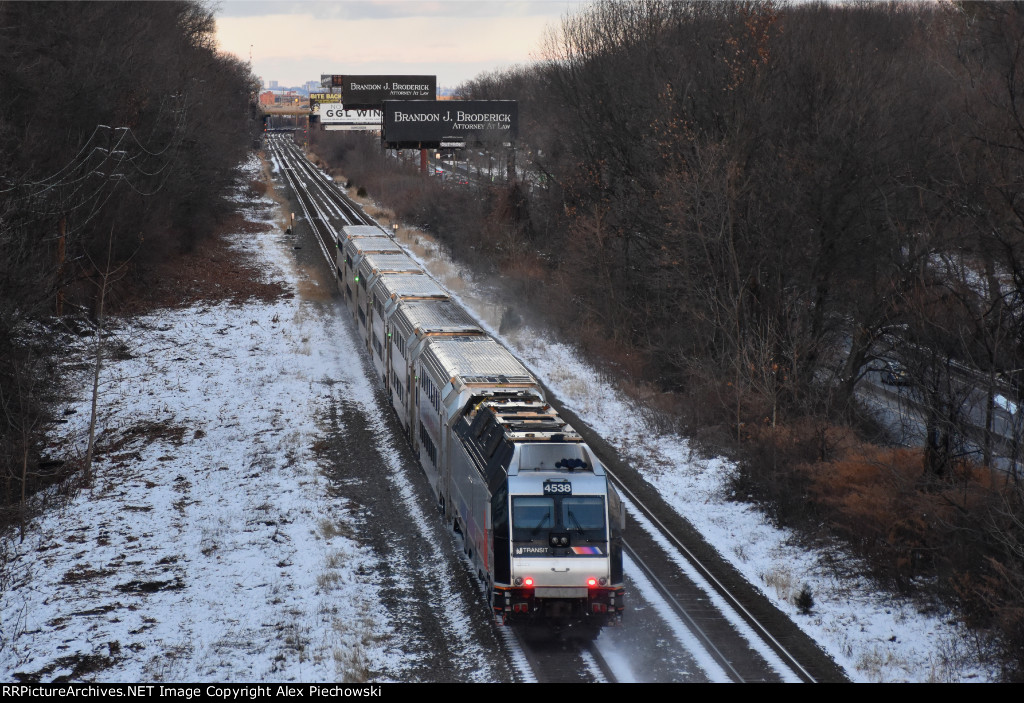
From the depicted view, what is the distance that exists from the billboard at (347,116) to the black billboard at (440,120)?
68.3 ft

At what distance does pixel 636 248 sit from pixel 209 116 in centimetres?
3137

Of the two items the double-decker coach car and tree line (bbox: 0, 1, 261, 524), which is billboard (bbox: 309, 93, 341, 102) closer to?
tree line (bbox: 0, 1, 261, 524)

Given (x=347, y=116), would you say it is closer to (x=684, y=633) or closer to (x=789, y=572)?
(x=789, y=572)

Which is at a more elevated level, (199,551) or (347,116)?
(347,116)

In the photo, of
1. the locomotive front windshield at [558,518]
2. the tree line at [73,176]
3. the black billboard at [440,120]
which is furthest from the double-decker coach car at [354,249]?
the locomotive front windshield at [558,518]

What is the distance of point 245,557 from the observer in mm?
18641

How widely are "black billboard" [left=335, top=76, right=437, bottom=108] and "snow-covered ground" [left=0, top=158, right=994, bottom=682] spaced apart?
55.4 metres

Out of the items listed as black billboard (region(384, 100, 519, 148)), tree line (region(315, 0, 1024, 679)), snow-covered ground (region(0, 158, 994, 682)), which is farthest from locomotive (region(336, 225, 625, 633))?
black billboard (region(384, 100, 519, 148))

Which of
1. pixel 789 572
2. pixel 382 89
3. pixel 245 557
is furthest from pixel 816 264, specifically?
pixel 382 89

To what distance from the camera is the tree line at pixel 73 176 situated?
22.1m

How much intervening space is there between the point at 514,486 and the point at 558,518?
88 cm

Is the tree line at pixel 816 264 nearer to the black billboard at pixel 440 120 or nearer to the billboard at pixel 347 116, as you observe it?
the black billboard at pixel 440 120

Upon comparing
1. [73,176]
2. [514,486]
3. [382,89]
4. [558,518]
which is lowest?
[558,518]
